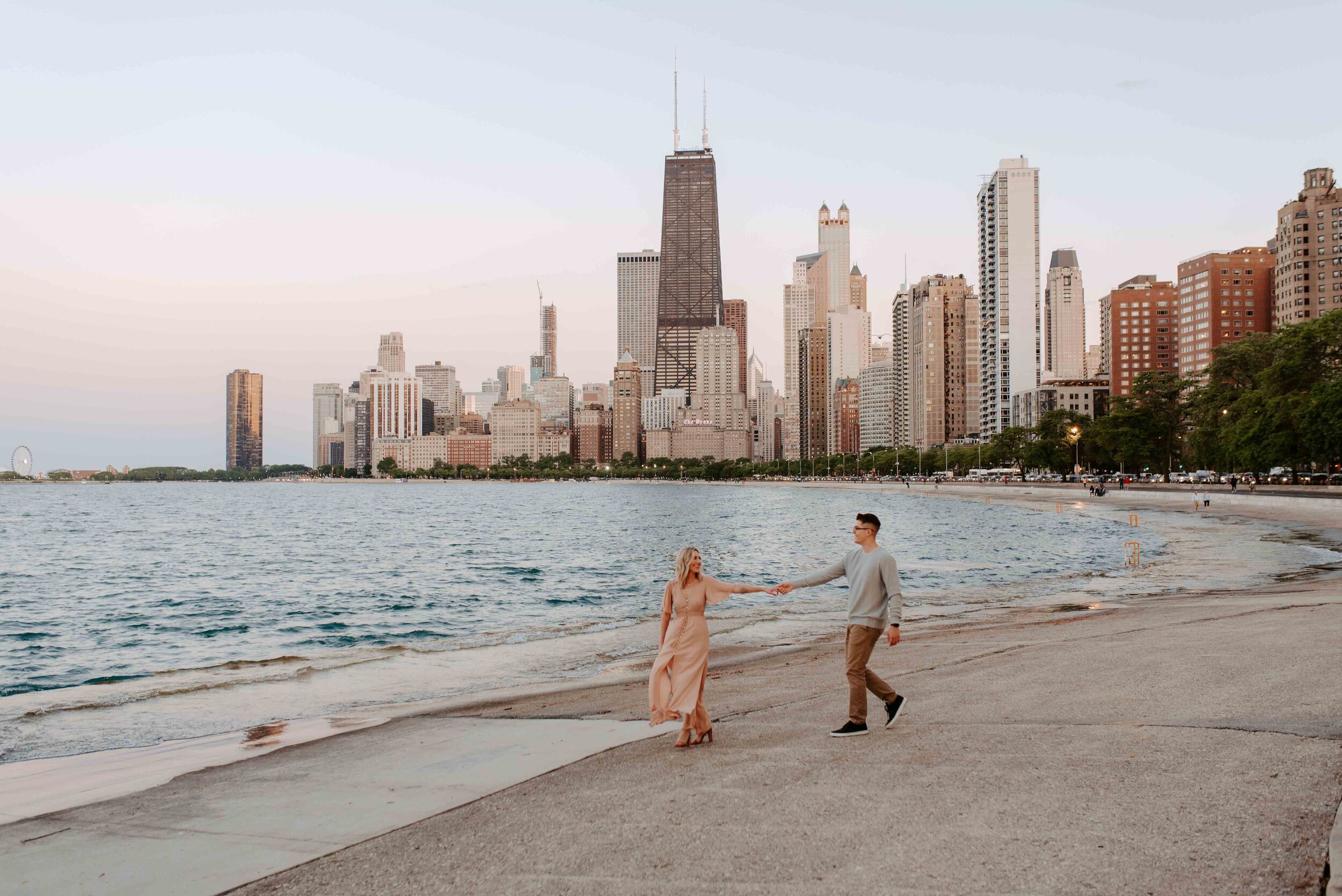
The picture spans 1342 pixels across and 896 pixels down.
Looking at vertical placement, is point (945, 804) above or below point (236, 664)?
above

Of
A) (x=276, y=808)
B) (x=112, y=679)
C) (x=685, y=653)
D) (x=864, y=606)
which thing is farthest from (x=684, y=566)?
(x=112, y=679)

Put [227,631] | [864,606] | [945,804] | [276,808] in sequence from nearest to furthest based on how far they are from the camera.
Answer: [945,804], [276,808], [864,606], [227,631]

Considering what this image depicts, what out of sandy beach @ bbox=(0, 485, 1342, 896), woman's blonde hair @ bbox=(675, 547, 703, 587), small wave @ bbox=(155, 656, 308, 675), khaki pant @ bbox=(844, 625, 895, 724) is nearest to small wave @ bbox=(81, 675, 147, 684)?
small wave @ bbox=(155, 656, 308, 675)

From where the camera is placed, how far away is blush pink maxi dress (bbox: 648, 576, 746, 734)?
9.63m

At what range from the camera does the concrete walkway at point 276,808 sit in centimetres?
716

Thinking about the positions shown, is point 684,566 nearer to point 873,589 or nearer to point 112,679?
point 873,589

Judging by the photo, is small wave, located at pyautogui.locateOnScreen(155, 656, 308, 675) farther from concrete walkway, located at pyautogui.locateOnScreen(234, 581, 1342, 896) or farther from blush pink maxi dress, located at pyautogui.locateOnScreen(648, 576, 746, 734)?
blush pink maxi dress, located at pyautogui.locateOnScreen(648, 576, 746, 734)

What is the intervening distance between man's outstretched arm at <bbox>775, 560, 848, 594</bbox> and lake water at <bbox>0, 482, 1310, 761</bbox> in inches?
344

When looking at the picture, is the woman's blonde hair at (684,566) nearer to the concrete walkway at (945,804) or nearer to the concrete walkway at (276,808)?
the concrete walkway at (945,804)

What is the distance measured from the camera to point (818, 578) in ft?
32.8

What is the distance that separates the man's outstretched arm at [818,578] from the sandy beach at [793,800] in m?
1.67

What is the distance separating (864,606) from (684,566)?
6.48 feet

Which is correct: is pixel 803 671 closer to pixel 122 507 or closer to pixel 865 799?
pixel 865 799

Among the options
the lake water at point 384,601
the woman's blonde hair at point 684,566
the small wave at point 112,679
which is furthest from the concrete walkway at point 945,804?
the small wave at point 112,679
